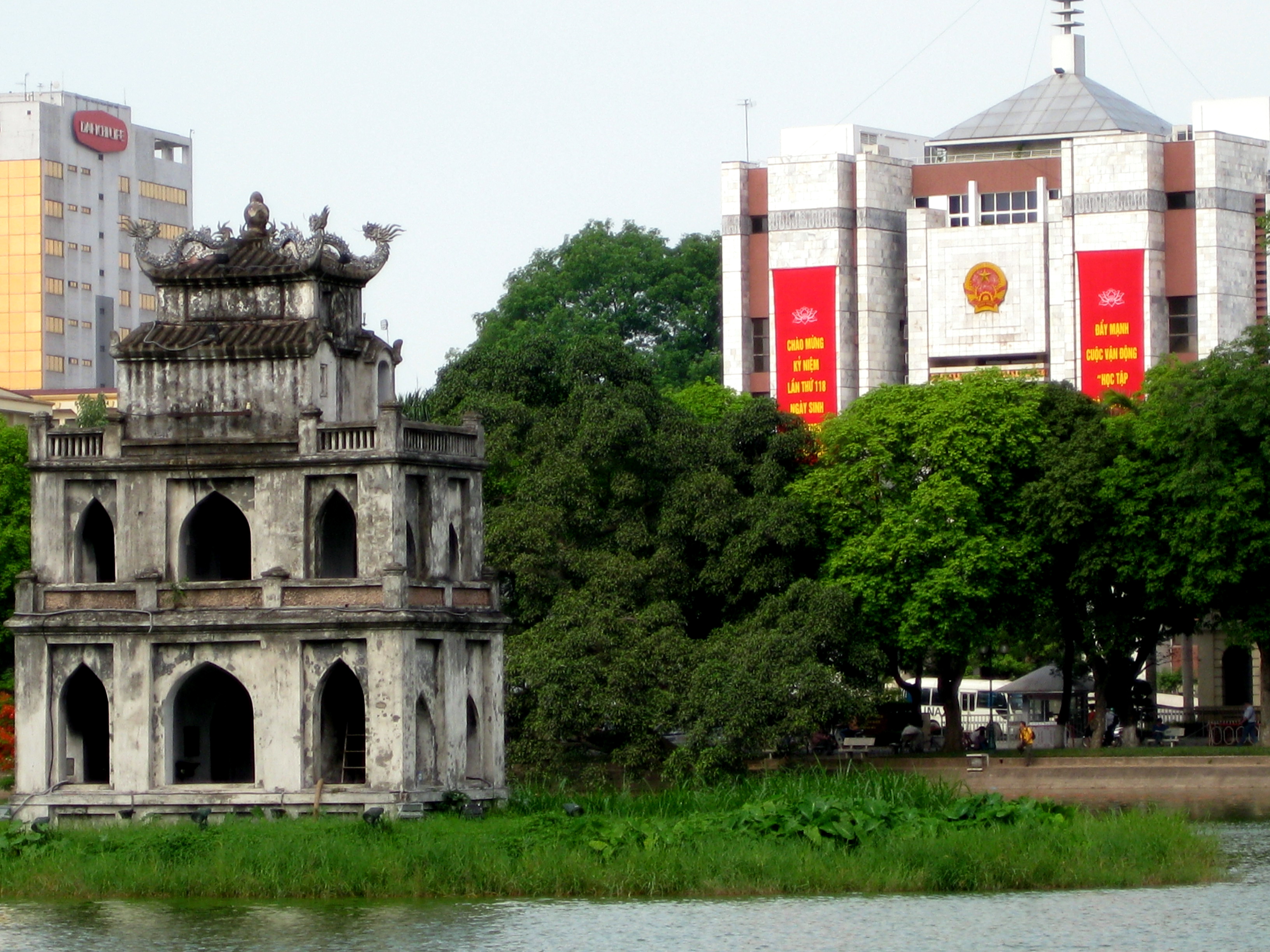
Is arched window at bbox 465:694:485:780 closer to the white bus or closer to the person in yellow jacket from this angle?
the person in yellow jacket

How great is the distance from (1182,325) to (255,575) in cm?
6497

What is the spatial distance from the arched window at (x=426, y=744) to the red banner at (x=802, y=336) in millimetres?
63619

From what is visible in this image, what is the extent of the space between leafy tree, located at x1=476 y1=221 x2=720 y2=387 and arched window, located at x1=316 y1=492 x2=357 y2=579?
209 ft

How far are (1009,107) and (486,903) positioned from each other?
81.8 meters

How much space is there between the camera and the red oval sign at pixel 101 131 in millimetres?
152750

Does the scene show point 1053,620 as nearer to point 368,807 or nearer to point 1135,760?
point 1135,760

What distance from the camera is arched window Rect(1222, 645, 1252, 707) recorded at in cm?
8931

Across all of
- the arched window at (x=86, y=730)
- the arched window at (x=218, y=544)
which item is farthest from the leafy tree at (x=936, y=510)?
the arched window at (x=86, y=730)

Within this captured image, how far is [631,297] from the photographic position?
118m

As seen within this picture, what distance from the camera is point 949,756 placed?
67.1 metres

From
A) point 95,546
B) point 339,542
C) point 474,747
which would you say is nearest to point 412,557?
point 339,542

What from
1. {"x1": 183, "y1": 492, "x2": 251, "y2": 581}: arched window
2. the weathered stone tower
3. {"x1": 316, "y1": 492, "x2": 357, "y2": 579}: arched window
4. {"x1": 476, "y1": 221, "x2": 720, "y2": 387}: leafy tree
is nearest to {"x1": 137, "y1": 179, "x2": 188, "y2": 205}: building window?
{"x1": 476, "y1": 221, "x2": 720, "y2": 387}: leafy tree

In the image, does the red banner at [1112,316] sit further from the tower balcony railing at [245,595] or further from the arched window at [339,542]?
the tower balcony railing at [245,595]

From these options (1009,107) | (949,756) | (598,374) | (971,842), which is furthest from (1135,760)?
(1009,107)
